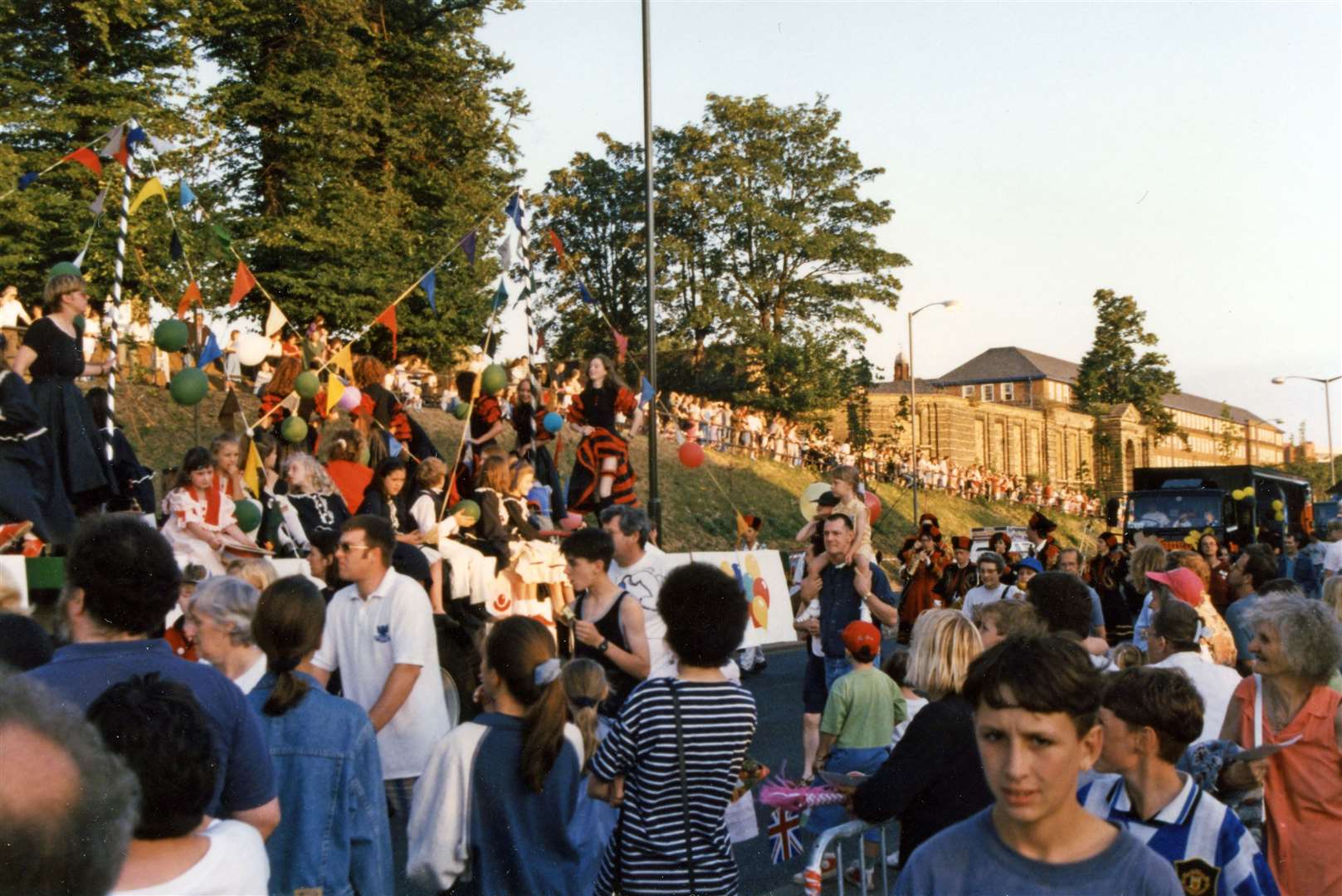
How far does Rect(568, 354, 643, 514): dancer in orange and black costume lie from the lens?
526 inches

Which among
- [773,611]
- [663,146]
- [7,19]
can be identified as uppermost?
[663,146]

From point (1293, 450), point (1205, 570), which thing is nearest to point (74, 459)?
point (1205, 570)

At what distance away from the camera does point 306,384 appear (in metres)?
12.7

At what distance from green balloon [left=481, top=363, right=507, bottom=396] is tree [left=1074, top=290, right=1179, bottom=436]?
250 feet

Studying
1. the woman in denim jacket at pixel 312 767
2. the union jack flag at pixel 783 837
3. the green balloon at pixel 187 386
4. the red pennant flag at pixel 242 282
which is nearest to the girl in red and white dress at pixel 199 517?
the green balloon at pixel 187 386

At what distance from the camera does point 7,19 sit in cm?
2791

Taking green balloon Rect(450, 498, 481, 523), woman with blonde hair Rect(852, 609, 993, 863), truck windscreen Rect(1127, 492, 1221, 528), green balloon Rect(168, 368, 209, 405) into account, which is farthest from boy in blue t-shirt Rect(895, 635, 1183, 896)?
truck windscreen Rect(1127, 492, 1221, 528)

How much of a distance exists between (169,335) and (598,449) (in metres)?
4.15

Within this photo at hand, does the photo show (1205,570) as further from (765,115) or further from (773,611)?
(765,115)

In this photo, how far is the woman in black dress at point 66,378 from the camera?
9.05 metres

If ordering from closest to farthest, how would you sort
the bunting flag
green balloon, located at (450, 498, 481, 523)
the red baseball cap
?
the red baseball cap, green balloon, located at (450, 498, 481, 523), the bunting flag

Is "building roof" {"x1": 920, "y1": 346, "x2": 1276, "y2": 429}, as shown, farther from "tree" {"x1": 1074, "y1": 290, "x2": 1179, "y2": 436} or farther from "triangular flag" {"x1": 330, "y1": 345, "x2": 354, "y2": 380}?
"triangular flag" {"x1": 330, "y1": 345, "x2": 354, "y2": 380}

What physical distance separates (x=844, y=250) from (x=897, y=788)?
53.3 m

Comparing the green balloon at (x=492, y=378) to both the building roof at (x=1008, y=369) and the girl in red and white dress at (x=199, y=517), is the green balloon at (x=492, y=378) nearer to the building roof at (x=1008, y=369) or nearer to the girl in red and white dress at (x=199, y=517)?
the girl in red and white dress at (x=199, y=517)
